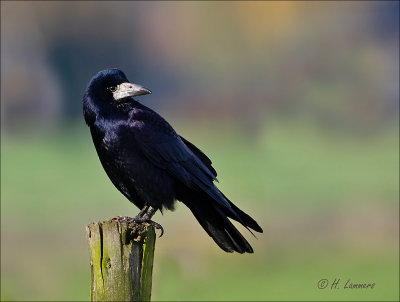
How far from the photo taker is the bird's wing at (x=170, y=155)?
4.80 m

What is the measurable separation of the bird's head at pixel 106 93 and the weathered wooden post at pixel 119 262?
136cm

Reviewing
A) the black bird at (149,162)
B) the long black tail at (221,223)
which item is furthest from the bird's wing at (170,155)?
the long black tail at (221,223)

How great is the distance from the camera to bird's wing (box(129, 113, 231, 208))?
4801 millimetres

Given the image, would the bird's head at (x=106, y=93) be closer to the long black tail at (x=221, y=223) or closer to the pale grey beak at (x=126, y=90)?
the pale grey beak at (x=126, y=90)

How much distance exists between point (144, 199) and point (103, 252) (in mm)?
1174

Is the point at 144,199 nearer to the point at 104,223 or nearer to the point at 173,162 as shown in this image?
the point at 173,162

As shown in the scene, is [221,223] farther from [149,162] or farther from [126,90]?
[126,90]

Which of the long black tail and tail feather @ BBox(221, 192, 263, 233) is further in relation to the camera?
the long black tail

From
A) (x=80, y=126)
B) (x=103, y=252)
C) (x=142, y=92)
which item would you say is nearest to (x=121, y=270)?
(x=103, y=252)

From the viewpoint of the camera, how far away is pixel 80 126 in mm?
16328

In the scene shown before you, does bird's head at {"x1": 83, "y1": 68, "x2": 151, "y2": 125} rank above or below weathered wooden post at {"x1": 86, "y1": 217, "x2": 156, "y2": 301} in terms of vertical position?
above

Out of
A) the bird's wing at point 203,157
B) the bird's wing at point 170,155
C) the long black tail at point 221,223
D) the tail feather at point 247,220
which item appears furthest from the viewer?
the bird's wing at point 203,157

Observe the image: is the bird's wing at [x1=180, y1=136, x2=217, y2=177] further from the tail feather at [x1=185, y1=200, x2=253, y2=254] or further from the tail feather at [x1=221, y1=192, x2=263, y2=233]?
the tail feather at [x1=221, y1=192, x2=263, y2=233]

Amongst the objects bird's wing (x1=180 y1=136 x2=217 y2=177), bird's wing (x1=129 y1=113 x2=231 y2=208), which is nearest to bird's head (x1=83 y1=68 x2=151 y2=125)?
bird's wing (x1=129 y1=113 x2=231 y2=208)
